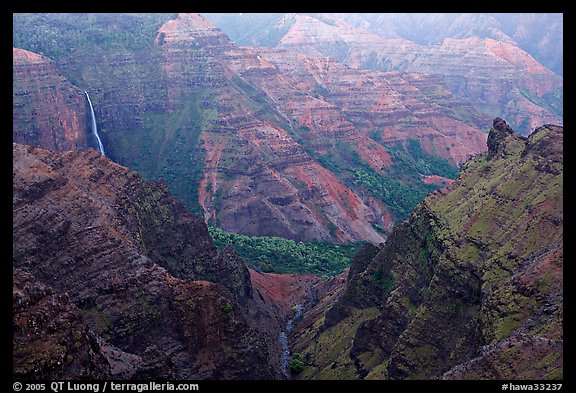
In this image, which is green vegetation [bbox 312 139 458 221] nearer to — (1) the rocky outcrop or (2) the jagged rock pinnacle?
(2) the jagged rock pinnacle

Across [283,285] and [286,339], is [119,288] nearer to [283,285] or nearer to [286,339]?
[286,339]

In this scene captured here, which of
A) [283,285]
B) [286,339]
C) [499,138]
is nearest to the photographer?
[499,138]

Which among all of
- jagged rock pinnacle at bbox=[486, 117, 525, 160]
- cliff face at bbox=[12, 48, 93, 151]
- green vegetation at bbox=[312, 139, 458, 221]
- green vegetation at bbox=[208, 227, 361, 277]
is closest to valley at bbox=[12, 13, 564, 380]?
jagged rock pinnacle at bbox=[486, 117, 525, 160]

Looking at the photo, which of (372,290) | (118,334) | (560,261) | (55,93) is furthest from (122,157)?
(560,261)

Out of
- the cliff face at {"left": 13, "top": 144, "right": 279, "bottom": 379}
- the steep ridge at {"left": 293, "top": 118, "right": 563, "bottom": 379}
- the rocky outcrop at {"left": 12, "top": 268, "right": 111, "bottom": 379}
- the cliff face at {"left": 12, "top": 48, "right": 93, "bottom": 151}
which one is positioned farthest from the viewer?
the cliff face at {"left": 12, "top": 48, "right": 93, "bottom": 151}

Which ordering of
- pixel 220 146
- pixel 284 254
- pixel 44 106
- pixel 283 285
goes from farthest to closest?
pixel 220 146 < pixel 44 106 < pixel 284 254 < pixel 283 285

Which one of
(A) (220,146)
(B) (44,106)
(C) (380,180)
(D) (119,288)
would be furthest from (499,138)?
(C) (380,180)
